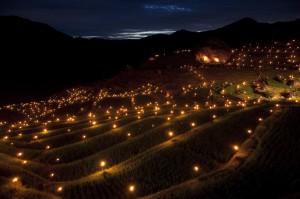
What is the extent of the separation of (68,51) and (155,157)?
46780 mm

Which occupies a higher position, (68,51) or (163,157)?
(163,157)

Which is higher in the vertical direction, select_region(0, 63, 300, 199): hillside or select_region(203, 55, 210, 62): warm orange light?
select_region(203, 55, 210, 62): warm orange light

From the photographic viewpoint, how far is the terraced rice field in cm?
541

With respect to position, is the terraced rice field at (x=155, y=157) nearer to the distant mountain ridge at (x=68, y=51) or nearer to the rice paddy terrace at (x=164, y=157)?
the rice paddy terrace at (x=164, y=157)

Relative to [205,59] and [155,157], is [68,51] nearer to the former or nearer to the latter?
[205,59]

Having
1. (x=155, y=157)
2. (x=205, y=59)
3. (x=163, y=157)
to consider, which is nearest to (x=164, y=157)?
(x=163, y=157)

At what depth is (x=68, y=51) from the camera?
163ft

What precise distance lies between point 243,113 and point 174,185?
3.75m

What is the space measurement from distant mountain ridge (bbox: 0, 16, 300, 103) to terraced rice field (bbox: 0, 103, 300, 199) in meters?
18.4

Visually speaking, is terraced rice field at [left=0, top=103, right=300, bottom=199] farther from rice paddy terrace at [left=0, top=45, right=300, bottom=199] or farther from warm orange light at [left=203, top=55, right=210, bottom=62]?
warm orange light at [left=203, top=55, right=210, bottom=62]

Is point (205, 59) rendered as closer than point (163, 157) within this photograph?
No

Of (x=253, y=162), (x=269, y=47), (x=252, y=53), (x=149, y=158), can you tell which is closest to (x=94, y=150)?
(x=149, y=158)

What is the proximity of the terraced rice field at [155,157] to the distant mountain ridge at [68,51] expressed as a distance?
60.3ft

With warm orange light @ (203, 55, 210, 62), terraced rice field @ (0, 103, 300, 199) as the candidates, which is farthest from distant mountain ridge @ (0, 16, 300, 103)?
terraced rice field @ (0, 103, 300, 199)
